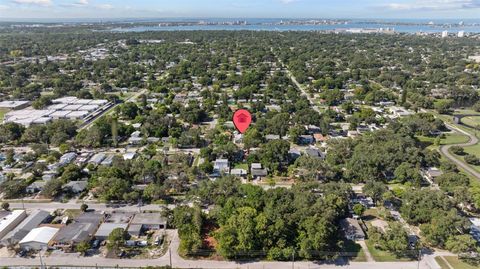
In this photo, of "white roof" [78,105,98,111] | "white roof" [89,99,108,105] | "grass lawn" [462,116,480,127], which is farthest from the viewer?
"white roof" [89,99,108,105]

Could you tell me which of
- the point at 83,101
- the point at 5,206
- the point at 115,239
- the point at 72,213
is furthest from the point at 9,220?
the point at 83,101

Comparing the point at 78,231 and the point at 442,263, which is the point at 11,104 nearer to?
the point at 78,231

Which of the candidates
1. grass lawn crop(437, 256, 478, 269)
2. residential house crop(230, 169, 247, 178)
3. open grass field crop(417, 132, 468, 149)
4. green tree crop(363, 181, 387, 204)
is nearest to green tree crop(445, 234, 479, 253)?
grass lawn crop(437, 256, 478, 269)

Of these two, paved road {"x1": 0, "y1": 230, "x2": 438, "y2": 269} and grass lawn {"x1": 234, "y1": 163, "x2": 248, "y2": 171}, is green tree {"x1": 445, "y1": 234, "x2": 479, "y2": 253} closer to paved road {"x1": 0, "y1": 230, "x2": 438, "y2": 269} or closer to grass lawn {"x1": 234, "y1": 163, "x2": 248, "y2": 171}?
paved road {"x1": 0, "y1": 230, "x2": 438, "y2": 269}

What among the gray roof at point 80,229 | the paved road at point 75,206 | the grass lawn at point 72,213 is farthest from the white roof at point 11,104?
the gray roof at point 80,229

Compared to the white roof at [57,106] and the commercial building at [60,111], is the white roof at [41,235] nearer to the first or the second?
the commercial building at [60,111]

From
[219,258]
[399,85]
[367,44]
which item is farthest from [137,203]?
[367,44]
